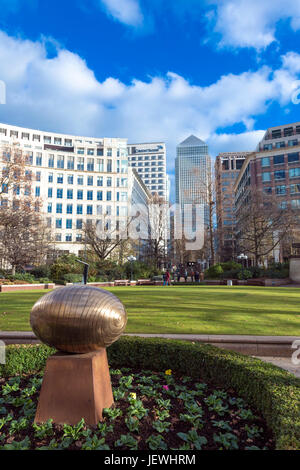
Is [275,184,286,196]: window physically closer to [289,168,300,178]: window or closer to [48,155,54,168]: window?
[289,168,300,178]: window

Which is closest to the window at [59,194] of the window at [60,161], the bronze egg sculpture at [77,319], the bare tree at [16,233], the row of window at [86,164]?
the row of window at [86,164]

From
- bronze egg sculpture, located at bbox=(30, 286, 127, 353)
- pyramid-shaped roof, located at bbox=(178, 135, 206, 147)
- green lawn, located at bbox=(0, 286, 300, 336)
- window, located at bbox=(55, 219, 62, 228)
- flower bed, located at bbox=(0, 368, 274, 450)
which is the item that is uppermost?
pyramid-shaped roof, located at bbox=(178, 135, 206, 147)

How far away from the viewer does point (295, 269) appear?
29328mm

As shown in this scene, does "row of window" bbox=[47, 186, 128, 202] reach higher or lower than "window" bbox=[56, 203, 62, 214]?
higher

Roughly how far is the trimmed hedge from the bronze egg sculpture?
1921mm

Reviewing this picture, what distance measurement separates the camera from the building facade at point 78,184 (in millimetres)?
74625

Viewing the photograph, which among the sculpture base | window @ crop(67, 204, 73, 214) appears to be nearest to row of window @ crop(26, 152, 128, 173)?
window @ crop(67, 204, 73, 214)

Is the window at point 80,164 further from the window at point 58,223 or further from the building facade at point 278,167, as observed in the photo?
the building facade at point 278,167

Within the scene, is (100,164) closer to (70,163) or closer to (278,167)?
(70,163)

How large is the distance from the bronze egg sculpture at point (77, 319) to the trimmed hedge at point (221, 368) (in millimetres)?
1921

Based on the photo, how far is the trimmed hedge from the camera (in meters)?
2.96

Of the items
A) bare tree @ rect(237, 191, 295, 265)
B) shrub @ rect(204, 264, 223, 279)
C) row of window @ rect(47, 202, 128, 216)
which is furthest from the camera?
row of window @ rect(47, 202, 128, 216)

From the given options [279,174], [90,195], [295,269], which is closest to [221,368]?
[295,269]

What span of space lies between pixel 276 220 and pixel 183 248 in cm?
2106
